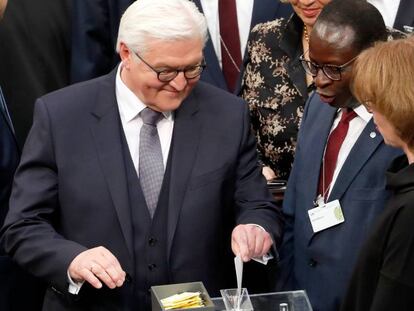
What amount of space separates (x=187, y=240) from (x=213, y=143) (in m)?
0.35

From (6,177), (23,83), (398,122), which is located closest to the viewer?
(398,122)

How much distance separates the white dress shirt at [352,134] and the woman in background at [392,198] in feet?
1.28

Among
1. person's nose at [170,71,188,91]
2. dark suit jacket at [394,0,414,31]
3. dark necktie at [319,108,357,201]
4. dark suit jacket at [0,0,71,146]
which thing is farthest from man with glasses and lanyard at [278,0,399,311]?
dark suit jacket at [0,0,71,146]

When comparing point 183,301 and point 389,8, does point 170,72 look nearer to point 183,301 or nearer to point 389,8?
point 183,301

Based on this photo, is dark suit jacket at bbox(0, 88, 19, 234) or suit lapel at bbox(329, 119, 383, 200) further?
dark suit jacket at bbox(0, 88, 19, 234)

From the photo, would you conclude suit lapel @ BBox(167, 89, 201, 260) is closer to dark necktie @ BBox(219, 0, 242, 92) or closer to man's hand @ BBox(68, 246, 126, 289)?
man's hand @ BBox(68, 246, 126, 289)

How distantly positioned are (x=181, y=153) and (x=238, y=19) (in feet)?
3.97

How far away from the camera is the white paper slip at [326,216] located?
3322 millimetres

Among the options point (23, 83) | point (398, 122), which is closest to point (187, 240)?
point (398, 122)

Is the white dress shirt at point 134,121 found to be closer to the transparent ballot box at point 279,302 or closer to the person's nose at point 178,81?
the person's nose at point 178,81

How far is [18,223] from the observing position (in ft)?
11.0

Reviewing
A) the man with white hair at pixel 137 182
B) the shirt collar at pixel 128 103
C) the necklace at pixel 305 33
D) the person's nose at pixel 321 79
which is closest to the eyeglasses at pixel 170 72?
the man with white hair at pixel 137 182

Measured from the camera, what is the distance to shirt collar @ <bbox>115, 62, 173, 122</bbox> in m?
3.47

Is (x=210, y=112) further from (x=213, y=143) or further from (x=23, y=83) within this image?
(x=23, y=83)
